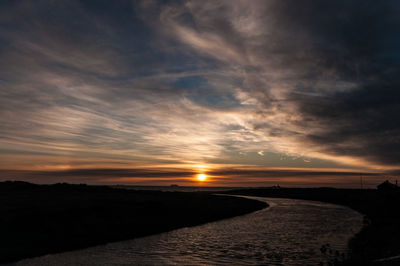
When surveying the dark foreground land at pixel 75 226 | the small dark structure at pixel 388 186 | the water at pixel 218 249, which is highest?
the small dark structure at pixel 388 186

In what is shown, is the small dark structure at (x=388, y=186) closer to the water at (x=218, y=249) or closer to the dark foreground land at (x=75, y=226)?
the water at (x=218, y=249)

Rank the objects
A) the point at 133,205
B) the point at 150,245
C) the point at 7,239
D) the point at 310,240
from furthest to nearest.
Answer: the point at 133,205 < the point at 310,240 < the point at 150,245 < the point at 7,239

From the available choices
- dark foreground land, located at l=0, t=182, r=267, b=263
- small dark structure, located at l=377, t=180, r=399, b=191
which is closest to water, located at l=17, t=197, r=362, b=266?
dark foreground land, located at l=0, t=182, r=267, b=263

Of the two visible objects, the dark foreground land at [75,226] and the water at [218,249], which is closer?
the water at [218,249]

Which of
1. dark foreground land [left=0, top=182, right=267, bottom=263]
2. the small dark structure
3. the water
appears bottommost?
the water

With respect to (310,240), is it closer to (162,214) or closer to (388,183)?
(162,214)

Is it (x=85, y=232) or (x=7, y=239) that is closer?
(x=7, y=239)

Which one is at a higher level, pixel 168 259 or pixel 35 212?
pixel 35 212

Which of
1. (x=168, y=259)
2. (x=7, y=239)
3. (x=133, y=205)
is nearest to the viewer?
(x=168, y=259)

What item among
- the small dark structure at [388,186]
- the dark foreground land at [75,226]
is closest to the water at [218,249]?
the dark foreground land at [75,226]

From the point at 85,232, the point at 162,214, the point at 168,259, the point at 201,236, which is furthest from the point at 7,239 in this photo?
the point at 162,214

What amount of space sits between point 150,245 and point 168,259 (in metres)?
5.71

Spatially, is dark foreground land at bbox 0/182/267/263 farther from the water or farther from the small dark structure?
the small dark structure

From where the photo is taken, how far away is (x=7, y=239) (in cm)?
2645
